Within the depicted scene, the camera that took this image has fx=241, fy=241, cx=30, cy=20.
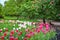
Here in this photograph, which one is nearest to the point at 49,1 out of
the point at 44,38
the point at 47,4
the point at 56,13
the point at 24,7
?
the point at 47,4

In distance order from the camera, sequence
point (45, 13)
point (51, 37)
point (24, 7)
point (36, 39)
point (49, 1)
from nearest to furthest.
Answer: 1. point (36, 39)
2. point (51, 37)
3. point (49, 1)
4. point (45, 13)
5. point (24, 7)

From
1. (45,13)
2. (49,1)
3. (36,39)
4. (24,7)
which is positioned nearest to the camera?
(36,39)

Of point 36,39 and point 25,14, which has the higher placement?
point 36,39

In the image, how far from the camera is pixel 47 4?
44.0 feet

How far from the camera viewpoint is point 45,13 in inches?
548

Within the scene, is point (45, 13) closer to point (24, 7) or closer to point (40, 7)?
point (40, 7)

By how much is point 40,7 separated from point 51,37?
6.99 meters

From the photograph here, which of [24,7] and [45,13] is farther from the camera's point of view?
[24,7]

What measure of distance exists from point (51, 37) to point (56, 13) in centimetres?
754

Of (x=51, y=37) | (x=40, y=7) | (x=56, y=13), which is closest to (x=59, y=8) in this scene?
(x=56, y=13)

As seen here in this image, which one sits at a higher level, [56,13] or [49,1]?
[49,1]

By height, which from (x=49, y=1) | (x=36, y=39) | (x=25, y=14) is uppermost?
(x=36, y=39)

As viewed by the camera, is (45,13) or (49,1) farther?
(45,13)

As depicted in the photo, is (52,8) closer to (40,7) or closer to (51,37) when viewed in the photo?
(40,7)
